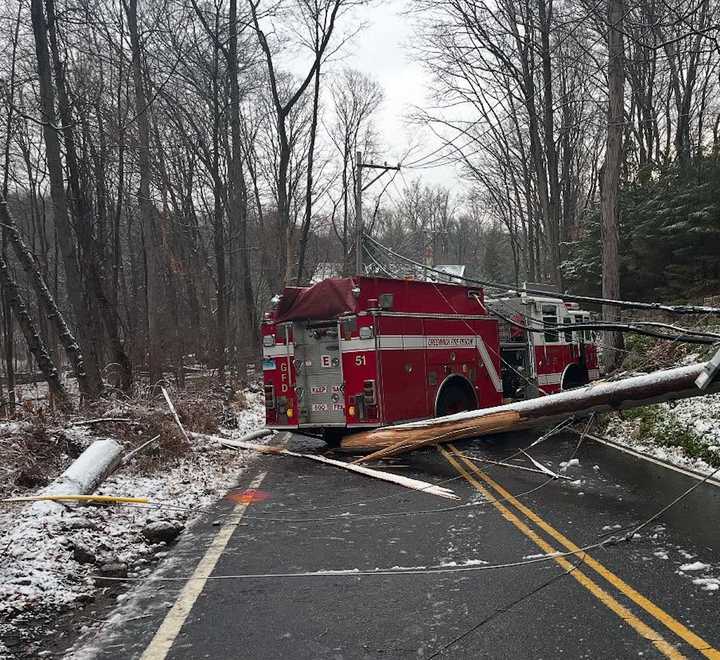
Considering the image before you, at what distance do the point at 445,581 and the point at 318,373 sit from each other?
→ 7.09 meters

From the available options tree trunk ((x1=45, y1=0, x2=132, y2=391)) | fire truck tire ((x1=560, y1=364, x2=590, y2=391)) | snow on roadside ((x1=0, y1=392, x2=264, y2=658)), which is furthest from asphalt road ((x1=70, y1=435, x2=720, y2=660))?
tree trunk ((x1=45, y1=0, x2=132, y2=391))

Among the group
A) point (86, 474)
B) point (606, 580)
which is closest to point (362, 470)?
point (86, 474)

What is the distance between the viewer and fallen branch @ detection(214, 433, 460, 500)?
848 centimetres

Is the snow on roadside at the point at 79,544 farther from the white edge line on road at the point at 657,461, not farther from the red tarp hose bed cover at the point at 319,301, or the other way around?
the white edge line on road at the point at 657,461

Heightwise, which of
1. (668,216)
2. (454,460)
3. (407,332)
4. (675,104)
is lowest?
(454,460)

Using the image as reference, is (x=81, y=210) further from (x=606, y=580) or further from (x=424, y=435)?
(x=606, y=580)

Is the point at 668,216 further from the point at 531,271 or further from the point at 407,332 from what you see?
the point at 531,271

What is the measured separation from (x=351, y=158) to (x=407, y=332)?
34.0 meters

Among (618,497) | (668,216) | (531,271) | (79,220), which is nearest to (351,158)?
(531,271)

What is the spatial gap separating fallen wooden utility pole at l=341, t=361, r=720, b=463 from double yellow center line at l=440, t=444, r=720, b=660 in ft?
3.75

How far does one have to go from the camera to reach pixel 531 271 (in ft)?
156

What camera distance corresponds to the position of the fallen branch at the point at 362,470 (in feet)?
27.8

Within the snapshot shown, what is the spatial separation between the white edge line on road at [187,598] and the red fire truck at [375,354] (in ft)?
13.5

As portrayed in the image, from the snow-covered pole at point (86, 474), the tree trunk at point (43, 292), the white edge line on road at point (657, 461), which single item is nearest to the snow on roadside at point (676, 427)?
the white edge line on road at point (657, 461)
